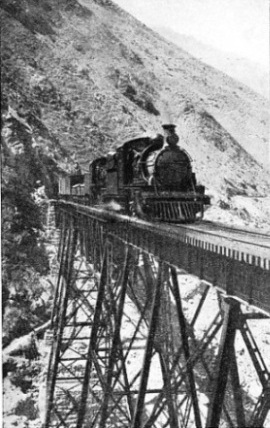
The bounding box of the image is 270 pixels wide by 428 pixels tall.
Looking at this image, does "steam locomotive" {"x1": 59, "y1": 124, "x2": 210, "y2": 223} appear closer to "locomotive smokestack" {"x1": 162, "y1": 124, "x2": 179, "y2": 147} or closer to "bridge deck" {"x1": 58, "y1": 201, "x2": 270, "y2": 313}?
"locomotive smokestack" {"x1": 162, "y1": 124, "x2": 179, "y2": 147}

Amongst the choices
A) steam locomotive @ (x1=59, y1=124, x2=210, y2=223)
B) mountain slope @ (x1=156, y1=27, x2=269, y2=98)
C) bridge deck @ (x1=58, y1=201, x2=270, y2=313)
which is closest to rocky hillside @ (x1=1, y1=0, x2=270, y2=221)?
mountain slope @ (x1=156, y1=27, x2=269, y2=98)

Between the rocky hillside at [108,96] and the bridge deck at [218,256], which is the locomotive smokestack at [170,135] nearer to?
the bridge deck at [218,256]

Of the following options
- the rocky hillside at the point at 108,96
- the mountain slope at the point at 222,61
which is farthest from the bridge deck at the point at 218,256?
the mountain slope at the point at 222,61

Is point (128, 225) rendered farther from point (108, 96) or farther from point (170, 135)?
point (108, 96)

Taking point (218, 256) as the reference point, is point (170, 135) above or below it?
above

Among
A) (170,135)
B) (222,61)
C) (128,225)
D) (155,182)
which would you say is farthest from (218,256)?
(222,61)
